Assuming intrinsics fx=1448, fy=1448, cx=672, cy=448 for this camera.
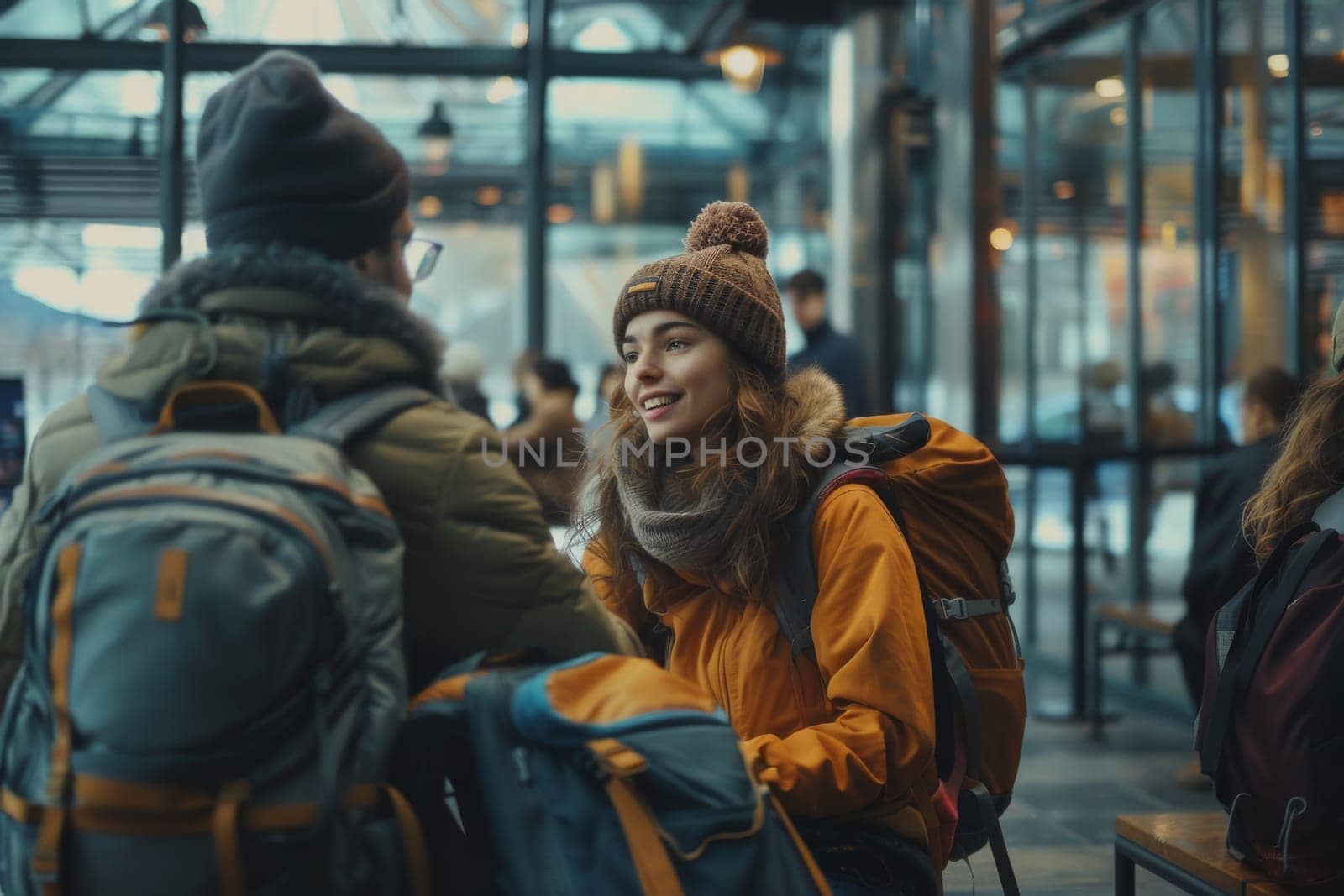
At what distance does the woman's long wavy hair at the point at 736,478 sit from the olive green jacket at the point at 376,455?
0.52 m

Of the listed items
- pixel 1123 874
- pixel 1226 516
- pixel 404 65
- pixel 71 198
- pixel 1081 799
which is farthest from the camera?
pixel 404 65

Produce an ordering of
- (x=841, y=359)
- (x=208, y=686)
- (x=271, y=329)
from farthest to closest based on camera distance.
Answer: (x=841, y=359) → (x=271, y=329) → (x=208, y=686)

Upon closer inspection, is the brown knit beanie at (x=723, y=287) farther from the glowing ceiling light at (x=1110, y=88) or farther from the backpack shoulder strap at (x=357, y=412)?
the glowing ceiling light at (x=1110, y=88)

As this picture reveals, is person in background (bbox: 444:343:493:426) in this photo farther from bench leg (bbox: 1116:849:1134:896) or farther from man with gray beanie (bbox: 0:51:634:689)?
man with gray beanie (bbox: 0:51:634:689)

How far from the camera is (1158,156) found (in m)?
7.90

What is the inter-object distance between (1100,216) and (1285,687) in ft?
22.6

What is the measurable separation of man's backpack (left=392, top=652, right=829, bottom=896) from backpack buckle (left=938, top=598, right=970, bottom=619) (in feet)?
2.50

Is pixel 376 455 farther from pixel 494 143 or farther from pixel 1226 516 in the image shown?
pixel 494 143

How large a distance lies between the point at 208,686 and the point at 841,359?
6.09m

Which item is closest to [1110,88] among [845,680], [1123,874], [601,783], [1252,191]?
[1252,191]

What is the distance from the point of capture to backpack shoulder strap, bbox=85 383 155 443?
5.34 ft

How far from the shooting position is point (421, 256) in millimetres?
2012

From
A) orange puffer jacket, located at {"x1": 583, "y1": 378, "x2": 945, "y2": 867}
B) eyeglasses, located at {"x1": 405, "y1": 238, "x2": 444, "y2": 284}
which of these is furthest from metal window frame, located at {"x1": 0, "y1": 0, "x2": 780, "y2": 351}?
orange puffer jacket, located at {"x1": 583, "y1": 378, "x2": 945, "y2": 867}

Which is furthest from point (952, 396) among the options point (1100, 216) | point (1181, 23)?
point (1181, 23)
